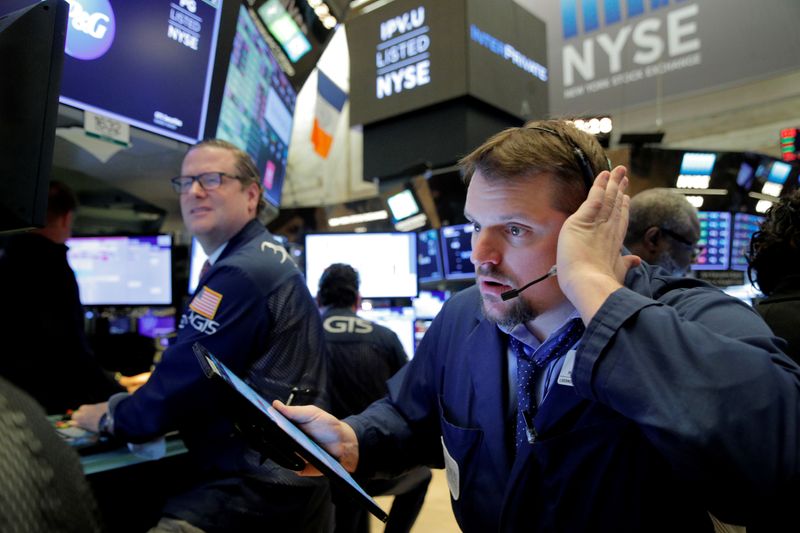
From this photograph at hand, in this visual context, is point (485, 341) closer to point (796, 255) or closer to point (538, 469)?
point (538, 469)

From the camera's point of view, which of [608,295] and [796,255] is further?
[796,255]

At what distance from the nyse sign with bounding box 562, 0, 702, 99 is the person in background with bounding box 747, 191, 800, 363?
222 inches

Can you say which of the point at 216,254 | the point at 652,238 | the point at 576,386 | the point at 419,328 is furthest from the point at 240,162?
the point at 419,328

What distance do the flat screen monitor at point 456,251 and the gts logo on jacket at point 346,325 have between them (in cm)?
232

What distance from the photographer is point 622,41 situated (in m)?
7.05

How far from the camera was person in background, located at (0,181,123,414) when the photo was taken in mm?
2408

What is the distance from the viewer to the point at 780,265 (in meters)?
1.71

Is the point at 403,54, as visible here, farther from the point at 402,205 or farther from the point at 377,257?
the point at 377,257

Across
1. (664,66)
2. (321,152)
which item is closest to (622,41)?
(664,66)

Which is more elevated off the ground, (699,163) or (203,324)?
(699,163)

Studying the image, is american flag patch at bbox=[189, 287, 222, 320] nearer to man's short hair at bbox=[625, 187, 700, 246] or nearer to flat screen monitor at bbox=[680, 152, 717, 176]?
man's short hair at bbox=[625, 187, 700, 246]

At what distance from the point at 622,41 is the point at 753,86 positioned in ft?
5.10

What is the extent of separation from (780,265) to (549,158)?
1.04 meters

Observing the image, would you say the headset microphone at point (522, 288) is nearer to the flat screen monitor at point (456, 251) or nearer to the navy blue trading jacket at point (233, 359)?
the navy blue trading jacket at point (233, 359)
